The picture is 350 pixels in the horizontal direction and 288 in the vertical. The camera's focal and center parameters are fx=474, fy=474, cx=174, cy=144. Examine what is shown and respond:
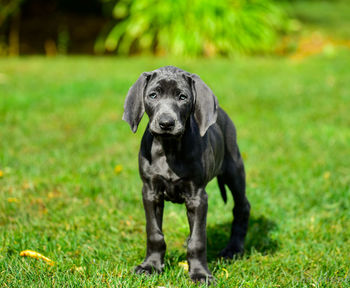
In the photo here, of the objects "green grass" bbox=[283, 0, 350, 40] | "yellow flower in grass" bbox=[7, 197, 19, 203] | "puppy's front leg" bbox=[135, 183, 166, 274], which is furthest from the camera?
"green grass" bbox=[283, 0, 350, 40]

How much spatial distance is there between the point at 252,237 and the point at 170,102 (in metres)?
1.80

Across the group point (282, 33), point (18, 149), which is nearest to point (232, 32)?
point (282, 33)

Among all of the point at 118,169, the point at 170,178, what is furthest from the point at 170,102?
the point at 118,169

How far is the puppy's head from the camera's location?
114 inches

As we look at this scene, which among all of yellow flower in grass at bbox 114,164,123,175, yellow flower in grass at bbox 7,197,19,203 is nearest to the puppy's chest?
yellow flower in grass at bbox 7,197,19,203

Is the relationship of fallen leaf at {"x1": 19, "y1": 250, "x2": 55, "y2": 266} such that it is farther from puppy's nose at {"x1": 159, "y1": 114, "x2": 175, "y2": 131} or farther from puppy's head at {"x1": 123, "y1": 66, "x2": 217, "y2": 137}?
puppy's nose at {"x1": 159, "y1": 114, "x2": 175, "y2": 131}

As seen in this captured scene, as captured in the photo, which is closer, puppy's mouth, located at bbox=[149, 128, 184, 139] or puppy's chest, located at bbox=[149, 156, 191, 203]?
puppy's mouth, located at bbox=[149, 128, 184, 139]

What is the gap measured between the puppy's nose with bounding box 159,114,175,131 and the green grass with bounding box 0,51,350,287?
103cm

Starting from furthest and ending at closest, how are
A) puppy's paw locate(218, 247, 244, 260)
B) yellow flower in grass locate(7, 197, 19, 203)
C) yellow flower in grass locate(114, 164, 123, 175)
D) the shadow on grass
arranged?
1. yellow flower in grass locate(114, 164, 123, 175)
2. yellow flower in grass locate(7, 197, 19, 203)
3. the shadow on grass
4. puppy's paw locate(218, 247, 244, 260)

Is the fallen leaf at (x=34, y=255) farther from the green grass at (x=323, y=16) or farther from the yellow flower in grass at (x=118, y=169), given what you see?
the green grass at (x=323, y=16)

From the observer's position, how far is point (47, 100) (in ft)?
29.7

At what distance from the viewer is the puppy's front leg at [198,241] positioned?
3.19m

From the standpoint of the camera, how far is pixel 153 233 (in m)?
3.29

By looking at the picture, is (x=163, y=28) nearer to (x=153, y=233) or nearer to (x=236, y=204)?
(x=236, y=204)
